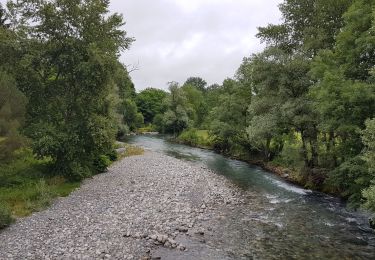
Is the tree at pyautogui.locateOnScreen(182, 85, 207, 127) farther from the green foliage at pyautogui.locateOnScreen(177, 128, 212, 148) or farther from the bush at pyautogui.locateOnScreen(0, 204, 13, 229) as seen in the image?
the bush at pyautogui.locateOnScreen(0, 204, 13, 229)

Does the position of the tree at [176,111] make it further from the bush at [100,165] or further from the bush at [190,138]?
the bush at [100,165]

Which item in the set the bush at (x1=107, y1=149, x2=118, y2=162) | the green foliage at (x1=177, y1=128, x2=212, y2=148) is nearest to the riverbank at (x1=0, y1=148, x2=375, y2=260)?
the bush at (x1=107, y1=149, x2=118, y2=162)

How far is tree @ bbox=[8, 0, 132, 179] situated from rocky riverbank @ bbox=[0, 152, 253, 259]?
3556 mm

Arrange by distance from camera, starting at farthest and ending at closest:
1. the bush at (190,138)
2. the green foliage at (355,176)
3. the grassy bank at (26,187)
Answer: the bush at (190,138)
the green foliage at (355,176)
the grassy bank at (26,187)

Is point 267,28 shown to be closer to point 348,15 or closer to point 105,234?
point 348,15

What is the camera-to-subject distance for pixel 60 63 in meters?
26.2

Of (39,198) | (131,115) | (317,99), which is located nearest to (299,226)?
(317,99)

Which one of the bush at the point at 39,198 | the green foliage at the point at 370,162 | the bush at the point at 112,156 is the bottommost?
the bush at the point at 39,198

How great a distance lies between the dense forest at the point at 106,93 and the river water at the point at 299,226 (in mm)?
1965

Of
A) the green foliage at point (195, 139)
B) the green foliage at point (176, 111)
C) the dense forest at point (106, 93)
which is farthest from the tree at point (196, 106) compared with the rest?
the dense forest at point (106, 93)

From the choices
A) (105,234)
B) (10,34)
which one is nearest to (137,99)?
(10,34)

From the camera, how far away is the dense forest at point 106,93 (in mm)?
21594

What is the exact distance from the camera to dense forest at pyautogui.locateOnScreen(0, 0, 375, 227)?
21.6 meters

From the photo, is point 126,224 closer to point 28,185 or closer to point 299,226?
point 28,185
